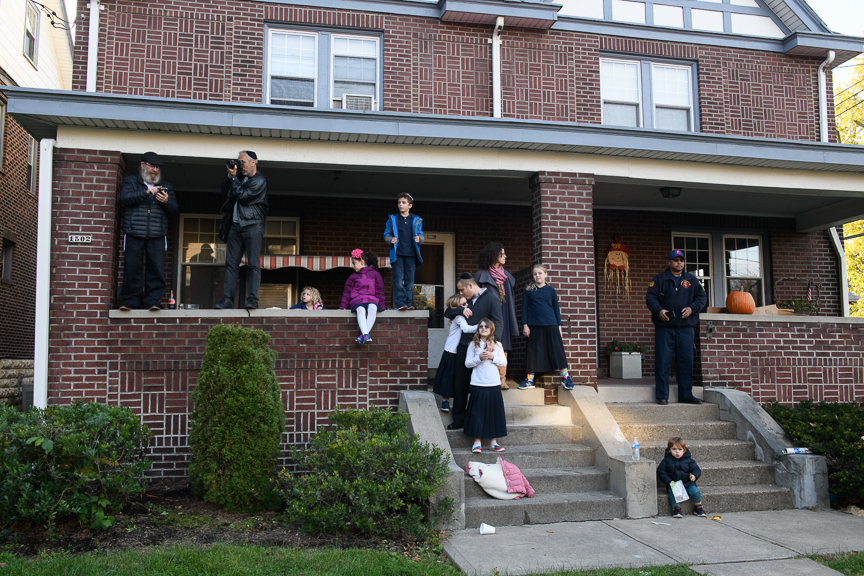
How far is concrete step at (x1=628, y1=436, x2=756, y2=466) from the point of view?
7.10 m

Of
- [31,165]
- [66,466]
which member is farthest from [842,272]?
Result: [31,165]

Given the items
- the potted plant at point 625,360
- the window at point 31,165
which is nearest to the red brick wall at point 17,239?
the window at point 31,165

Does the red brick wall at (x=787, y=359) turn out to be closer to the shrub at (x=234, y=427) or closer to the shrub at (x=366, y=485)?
the shrub at (x=366, y=485)

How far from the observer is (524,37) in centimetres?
1028

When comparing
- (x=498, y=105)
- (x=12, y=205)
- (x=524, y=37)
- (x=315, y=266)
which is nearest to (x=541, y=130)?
(x=498, y=105)

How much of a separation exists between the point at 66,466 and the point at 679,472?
215 inches

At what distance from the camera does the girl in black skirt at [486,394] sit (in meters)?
6.63

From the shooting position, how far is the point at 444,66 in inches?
393

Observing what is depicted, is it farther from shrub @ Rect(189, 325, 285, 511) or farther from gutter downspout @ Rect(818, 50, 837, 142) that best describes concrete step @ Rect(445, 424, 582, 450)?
gutter downspout @ Rect(818, 50, 837, 142)

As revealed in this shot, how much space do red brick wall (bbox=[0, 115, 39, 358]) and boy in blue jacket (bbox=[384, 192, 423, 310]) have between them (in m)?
10.2

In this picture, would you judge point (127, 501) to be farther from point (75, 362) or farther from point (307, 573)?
point (307, 573)

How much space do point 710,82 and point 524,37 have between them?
3257mm

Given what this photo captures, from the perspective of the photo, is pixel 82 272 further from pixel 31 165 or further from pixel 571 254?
pixel 31 165

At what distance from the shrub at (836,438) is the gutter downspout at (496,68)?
5.54 metres
